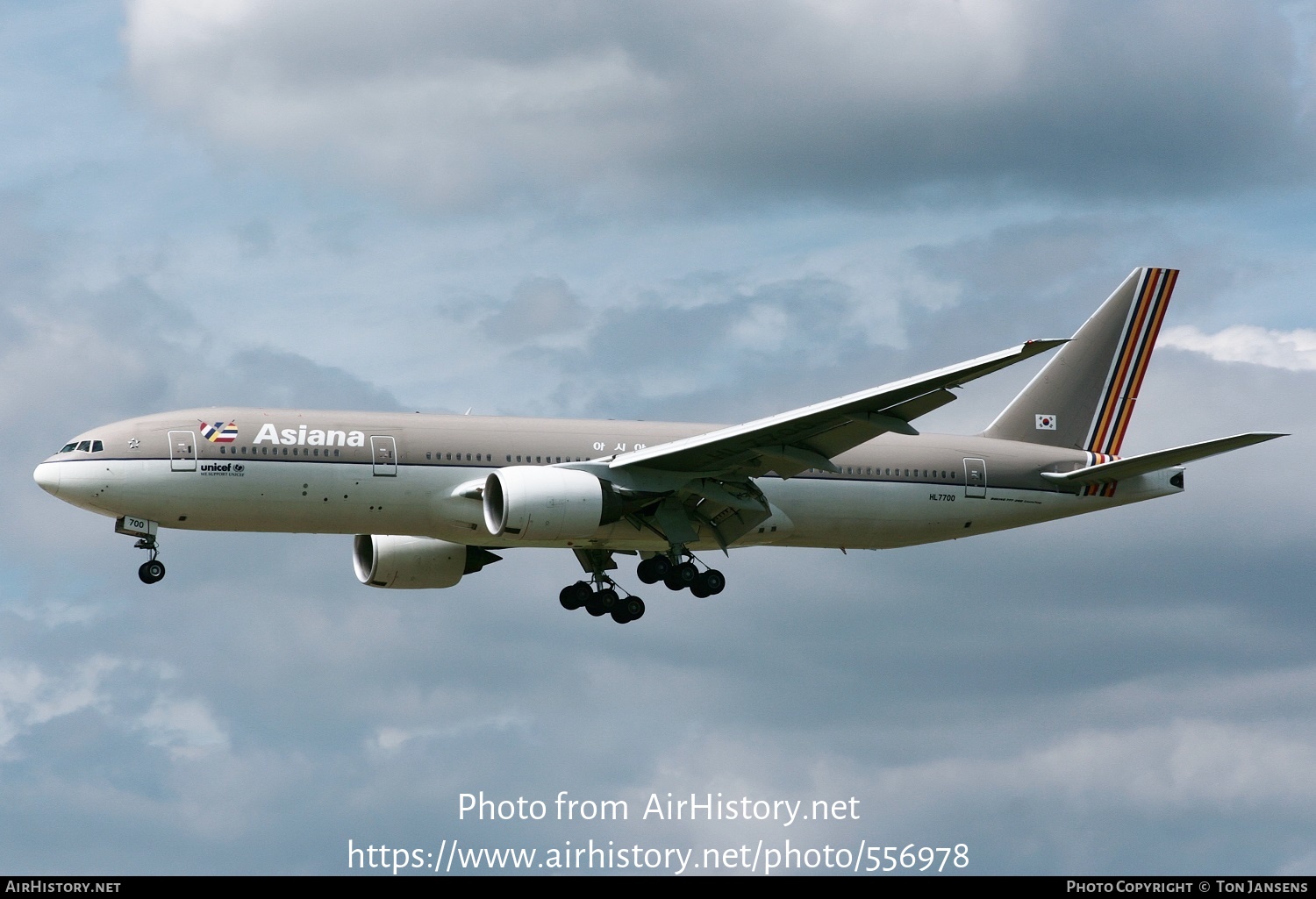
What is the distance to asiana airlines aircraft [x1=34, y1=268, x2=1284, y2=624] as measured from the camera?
47.0 meters

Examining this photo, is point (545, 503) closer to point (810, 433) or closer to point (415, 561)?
point (810, 433)

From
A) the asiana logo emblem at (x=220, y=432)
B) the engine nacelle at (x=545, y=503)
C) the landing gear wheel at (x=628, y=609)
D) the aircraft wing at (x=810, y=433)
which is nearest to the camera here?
the aircraft wing at (x=810, y=433)

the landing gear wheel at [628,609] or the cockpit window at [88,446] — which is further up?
the cockpit window at [88,446]

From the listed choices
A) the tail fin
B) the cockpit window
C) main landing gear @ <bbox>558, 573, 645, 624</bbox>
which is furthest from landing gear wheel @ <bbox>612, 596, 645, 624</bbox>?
the cockpit window

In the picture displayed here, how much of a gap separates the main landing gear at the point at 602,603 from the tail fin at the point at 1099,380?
1176 cm

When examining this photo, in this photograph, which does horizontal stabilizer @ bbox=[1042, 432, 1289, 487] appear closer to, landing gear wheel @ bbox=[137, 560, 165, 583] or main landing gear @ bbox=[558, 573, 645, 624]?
main landing gear @ bbox=[558, 573, 645, 624]

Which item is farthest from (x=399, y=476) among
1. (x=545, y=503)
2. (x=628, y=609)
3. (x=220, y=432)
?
(x=628, y=609)

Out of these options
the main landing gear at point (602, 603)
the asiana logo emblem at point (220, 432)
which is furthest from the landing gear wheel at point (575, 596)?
the asiana logo emblem at point (220, 432)

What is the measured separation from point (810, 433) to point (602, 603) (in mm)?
11092

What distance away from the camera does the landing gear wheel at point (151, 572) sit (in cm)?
4841

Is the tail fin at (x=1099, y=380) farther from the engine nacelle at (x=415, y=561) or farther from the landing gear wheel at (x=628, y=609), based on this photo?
the engine nacelle at (x=415, y=561)

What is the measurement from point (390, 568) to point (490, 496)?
9639 millimetres

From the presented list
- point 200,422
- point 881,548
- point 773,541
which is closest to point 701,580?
point 773,541

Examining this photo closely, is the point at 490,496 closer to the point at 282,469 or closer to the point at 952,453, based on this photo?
the point at 282,469
